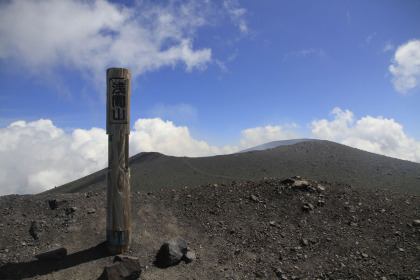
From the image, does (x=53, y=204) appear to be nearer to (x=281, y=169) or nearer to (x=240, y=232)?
(x=240, y=232)

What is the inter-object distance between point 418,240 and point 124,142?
8181mm

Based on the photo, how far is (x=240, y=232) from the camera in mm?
8250

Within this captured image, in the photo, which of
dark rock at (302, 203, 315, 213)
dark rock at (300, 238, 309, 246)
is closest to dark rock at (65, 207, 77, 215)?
dark rock at (300, 238, 309, 246)

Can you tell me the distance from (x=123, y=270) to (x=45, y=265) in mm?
1949

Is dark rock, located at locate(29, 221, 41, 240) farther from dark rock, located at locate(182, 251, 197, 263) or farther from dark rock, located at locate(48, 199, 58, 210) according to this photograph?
dark rock, located at locate(182, 251, 197, 263)

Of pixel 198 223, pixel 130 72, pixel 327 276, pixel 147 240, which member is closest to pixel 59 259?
pixel 147 240

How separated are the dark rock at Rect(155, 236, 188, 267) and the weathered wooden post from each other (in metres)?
0.94

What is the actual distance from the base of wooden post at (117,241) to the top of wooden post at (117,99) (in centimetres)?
244

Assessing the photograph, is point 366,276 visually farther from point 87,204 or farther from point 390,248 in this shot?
point 87,204

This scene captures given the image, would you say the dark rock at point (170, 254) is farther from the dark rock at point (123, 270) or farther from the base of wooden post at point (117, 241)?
the base of wooden post at point (117, 241)

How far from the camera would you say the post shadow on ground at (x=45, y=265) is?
236 inches

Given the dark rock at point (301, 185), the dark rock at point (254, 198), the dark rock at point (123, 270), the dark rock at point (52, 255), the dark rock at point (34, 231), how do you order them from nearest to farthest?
the dark rock at point (123, 270)
the dark rock at point (52, 255)
the dark rock at point (34, 231)
the dark rock at point (254, 198)
the dark rock at point (301, 185)

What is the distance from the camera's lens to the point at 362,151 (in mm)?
28953

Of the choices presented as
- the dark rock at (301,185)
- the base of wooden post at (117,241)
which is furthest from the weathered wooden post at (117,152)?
the dark rock at (301,185)
